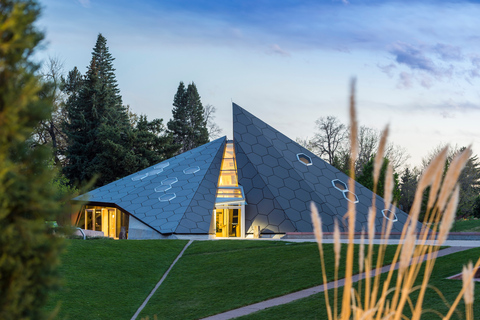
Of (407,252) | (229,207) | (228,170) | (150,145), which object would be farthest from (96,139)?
(407,252)

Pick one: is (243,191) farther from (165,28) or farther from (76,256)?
(76,256)

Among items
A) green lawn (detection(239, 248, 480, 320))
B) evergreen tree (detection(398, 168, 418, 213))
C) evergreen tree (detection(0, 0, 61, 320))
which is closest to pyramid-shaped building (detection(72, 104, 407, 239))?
green lawn (detection(239, 248, 480, 320))

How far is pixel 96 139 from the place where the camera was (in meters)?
31.5

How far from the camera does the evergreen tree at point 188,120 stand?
44750 millimetres

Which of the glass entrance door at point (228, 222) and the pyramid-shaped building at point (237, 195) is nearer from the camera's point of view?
the pyramid-shaped building at point (237, 195)

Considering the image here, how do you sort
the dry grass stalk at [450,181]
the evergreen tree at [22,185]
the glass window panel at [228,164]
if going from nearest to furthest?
the evergreen tree at [22,185] → the dry grass stalk at [450,181] → the glass window panel at [228,164]

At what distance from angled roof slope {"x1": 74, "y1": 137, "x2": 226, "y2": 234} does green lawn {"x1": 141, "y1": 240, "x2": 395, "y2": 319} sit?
345cm

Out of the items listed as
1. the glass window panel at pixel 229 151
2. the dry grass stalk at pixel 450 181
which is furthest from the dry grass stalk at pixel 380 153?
the glass window panel at pixel 229 151

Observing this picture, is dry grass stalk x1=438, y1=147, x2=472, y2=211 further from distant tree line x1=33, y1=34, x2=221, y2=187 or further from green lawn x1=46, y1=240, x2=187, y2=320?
distant tree line x1=33, y1=34, x2=221, y2=187

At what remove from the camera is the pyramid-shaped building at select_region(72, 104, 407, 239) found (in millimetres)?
17156

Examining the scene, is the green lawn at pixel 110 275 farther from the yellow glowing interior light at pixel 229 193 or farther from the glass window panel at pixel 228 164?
the glass window panel at pixel 228 164

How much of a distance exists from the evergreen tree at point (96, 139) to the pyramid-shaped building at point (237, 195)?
8.63 meters

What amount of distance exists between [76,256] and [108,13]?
5692 mm

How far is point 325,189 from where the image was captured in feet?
59.8
